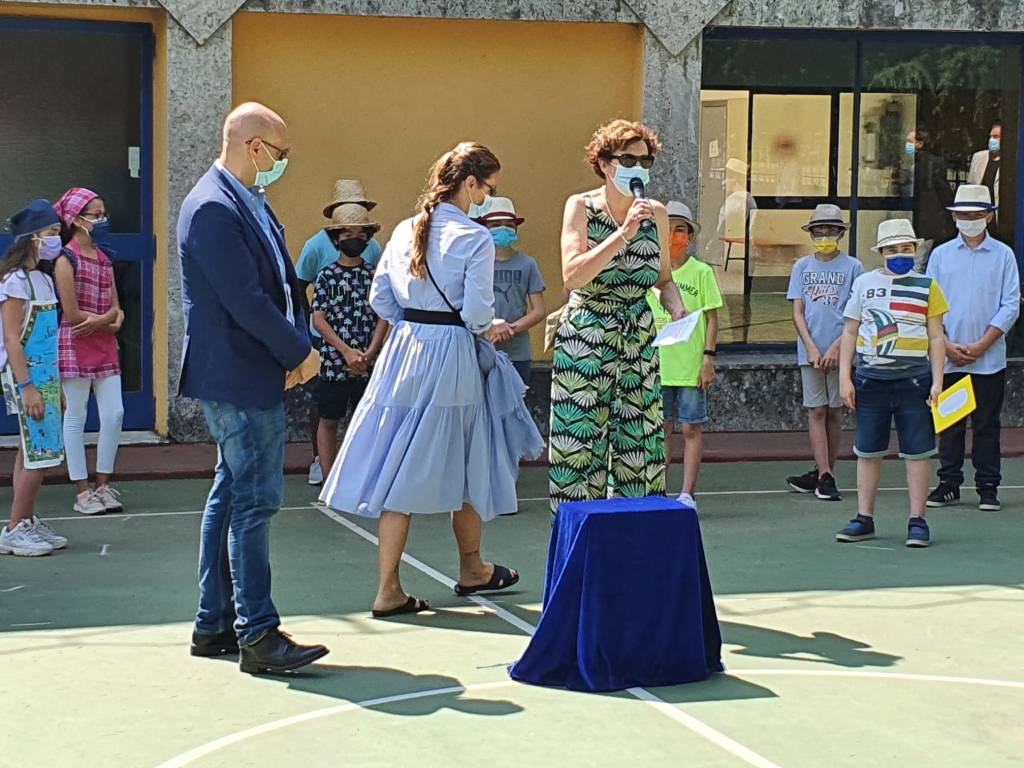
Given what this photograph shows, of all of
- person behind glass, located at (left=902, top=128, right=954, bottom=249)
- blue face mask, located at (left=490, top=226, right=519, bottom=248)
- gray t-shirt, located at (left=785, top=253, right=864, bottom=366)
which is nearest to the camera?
blue face mask, located at (left=490, top=226, right=519, bottom=248)

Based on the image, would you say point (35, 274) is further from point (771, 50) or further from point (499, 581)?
point (771, 50)

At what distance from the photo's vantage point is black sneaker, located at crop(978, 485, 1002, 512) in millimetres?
10695

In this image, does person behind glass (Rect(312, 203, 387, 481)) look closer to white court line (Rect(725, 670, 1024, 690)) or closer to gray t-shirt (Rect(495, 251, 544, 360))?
gray t-shirt (Rect(495, 251, 544, 360))

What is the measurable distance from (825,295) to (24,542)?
5.25 meters

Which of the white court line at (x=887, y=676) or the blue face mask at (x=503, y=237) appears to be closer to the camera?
the white court line at (x=887, y=676)

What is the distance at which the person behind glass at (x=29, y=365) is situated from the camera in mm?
8953

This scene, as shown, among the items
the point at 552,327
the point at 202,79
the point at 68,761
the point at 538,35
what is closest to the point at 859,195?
the point at 538,35

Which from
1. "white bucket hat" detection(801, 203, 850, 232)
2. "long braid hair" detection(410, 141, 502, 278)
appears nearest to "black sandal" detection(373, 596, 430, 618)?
"long braid hair" detection(410, 141, 502, 278)

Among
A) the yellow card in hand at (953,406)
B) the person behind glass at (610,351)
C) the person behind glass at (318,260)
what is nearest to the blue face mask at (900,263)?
the yellow card in hand at (953,406)

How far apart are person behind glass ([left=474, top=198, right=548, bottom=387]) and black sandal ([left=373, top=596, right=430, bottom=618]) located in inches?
120

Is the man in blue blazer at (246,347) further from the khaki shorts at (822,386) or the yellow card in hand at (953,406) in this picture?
the khaki shorts at (822,386)

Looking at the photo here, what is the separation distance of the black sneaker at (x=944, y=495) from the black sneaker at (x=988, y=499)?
206 mm

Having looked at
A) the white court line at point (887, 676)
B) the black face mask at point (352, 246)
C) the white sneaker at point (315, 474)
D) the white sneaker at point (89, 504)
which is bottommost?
the white court line at point (887, 676)

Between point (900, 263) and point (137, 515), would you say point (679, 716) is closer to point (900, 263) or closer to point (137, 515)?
point (900, 263)
